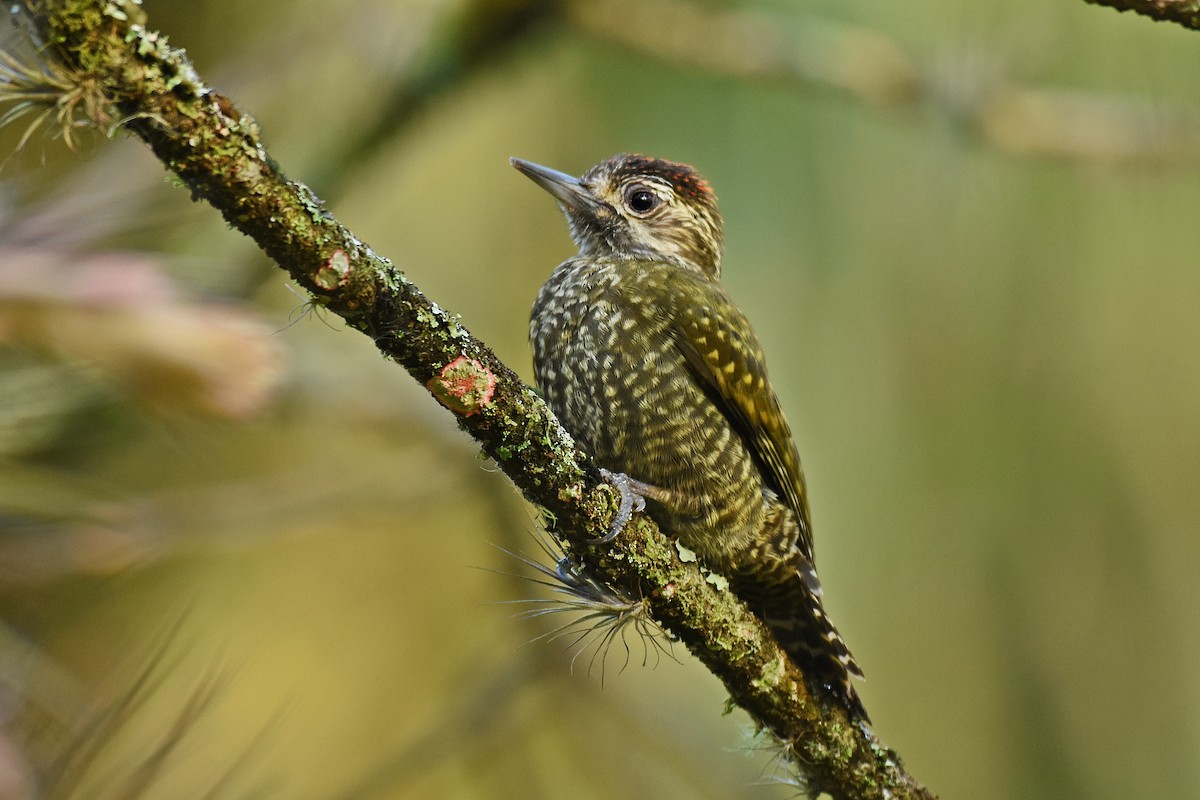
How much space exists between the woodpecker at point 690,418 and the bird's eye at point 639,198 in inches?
14.9

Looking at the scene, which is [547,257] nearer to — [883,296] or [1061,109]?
[883,296]

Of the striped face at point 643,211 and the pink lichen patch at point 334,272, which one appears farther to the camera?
the striped face at point 643,211

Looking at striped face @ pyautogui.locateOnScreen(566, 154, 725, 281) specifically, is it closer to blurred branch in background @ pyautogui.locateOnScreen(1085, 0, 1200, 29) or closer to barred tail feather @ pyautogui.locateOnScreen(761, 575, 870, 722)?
barred tail feather @ pyautogui.locateOnScreen(761, 575, 870, 722)

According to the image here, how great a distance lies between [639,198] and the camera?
3242 mm

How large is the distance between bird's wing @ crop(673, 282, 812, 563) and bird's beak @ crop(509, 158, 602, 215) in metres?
0.50

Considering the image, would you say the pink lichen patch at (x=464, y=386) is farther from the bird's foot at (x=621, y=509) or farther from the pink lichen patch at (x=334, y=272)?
the bird's foot at (x=621, y=509)

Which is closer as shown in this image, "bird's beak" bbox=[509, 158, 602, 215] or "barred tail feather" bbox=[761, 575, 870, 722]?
"barred tail feather" bbox=[761, 575, 870, 722]

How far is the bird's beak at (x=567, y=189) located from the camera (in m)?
3.03

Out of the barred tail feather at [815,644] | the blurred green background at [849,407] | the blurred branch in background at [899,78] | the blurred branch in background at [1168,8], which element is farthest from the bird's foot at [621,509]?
the blurred branch in background at [899,78]

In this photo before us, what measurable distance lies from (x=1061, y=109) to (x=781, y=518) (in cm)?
222

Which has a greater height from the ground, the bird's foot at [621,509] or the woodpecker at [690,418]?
the woodpecker at [690,418]

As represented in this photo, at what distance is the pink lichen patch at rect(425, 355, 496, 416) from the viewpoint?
1.48m

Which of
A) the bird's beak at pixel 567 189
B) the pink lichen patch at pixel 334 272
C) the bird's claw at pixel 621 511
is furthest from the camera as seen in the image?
the bird's beak at pixel 567 189

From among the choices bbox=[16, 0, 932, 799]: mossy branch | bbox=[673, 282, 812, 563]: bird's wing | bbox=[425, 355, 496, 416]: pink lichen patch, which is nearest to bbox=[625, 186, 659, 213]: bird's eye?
bbox=[673, 282, 812, 563]: bird's wing
